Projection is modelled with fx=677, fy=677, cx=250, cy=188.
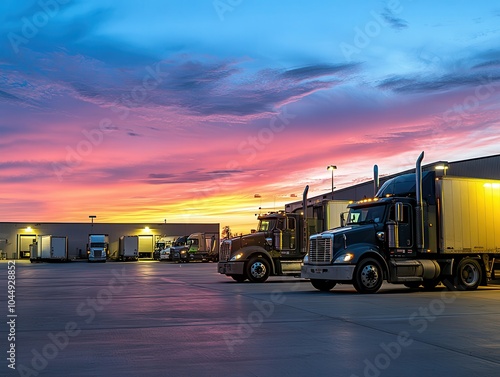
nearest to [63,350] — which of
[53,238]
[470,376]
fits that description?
[470,376]

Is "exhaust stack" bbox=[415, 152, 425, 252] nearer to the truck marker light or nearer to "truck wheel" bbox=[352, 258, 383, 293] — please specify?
"truck wheel" bbox=[352, 258, 383, 293]

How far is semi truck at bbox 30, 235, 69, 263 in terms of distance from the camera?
74.1 meters

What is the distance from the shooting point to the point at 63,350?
962 centimetres

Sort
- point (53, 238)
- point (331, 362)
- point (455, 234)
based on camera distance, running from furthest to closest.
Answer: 1. point (53, 238)
2. point (455, 234)
3. point (331, 362)

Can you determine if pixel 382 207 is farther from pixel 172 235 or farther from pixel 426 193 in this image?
pixel 172 235

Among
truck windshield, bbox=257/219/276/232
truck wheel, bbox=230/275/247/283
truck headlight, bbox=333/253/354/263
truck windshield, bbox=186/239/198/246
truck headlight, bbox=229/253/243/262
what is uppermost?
truck windshield, bbox=257/219/276/232

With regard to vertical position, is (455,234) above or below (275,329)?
above

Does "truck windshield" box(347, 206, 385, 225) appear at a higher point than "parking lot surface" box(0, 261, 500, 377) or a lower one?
higher

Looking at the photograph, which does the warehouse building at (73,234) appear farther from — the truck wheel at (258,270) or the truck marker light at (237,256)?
the truck wheel at (258,270)

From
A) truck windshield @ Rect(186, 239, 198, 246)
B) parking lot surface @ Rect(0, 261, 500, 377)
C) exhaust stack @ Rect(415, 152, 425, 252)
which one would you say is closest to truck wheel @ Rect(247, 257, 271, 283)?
exhaust stack @ Rect(415, 152, 425, 252)

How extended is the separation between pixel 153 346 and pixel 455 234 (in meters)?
Result: 14.1

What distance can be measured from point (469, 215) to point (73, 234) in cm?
7888

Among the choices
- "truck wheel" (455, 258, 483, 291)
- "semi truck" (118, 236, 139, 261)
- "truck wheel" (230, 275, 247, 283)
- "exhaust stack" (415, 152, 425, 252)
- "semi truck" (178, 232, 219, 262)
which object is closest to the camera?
"exhaust stack" (415, 152, 425, 252)

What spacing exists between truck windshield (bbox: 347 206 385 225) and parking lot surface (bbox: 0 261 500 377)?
3.72 m
